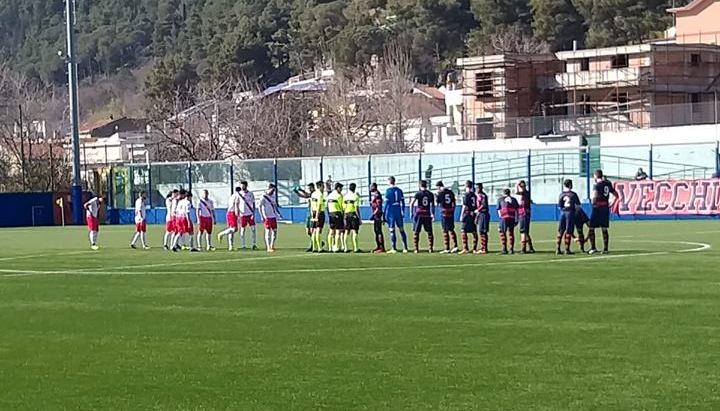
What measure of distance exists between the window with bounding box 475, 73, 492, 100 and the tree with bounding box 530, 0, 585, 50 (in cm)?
1840

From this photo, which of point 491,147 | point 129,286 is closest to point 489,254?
point 129,286

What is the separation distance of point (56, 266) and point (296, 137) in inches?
2500

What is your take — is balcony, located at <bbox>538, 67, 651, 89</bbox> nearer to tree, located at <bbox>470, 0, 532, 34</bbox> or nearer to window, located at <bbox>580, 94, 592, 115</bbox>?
window, located at <bbox>580, 94, 592, 115</bbox>

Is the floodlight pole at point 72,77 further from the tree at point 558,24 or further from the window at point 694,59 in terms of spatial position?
the tree at point 558,24

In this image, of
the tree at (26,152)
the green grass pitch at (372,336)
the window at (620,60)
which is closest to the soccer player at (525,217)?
the green grass pitch at (372,336)

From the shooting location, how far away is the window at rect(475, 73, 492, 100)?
3506 inches

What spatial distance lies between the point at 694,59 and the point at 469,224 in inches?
2251

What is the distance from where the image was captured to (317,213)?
33.9 metres

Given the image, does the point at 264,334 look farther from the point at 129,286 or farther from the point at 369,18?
the point at 369,18

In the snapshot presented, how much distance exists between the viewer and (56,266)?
29938 mm

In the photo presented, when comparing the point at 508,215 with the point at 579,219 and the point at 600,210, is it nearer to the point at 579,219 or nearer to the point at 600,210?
the point at 579,219

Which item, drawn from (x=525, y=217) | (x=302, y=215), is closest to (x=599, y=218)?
(x=525, y=217)

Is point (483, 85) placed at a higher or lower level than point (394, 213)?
higher

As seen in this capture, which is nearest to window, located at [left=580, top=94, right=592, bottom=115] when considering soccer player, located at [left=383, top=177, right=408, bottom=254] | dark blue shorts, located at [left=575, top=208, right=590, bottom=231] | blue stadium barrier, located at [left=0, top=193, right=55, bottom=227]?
blue stadium barrier, located at [left=0, top=193, right=55, bottom=227]
